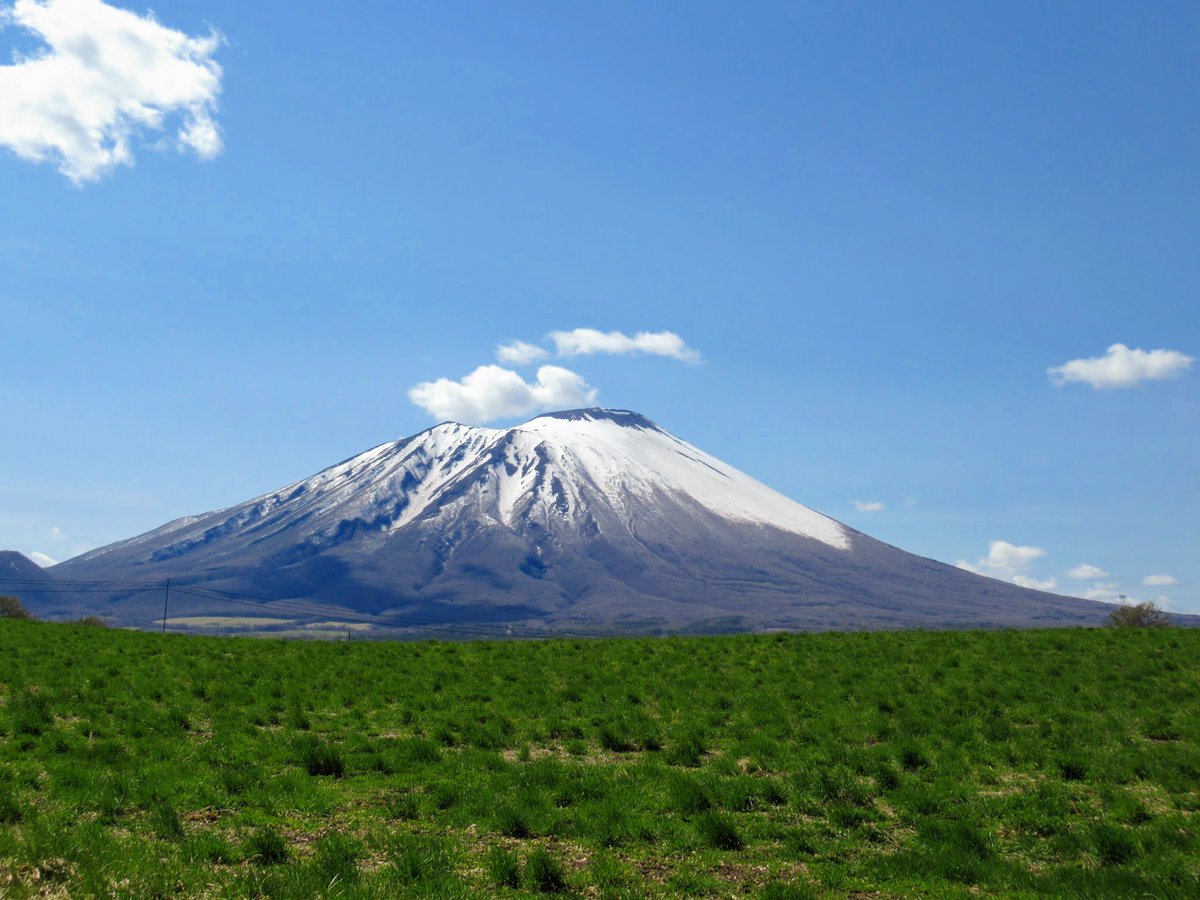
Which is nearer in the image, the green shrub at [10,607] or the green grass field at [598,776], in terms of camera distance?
the green grass field at [598,776]

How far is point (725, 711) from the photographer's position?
24031 millimetres

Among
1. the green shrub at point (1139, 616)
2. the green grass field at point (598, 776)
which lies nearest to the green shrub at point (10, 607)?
the green grass field at point (598, 776)

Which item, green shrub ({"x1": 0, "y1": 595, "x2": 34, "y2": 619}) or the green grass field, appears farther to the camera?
green shrub ({"x1": 0, "y1": 595, "x2": 34, "y2": 619})

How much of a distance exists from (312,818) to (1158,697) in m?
23.5

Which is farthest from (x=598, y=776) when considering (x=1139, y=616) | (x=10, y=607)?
(x=10, y=607)

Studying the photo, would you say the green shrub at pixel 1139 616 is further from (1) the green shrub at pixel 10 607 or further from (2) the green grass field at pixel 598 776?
(1) the green shrub at pixel 10 607

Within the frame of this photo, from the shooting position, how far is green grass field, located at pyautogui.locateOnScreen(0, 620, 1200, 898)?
465 inches

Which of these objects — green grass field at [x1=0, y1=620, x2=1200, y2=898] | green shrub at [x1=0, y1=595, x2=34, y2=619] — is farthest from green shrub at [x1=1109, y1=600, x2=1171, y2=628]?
green shrub at [x1=0, y1=595, x2=34, y2=619]

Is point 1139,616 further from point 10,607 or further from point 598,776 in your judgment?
point 10,607

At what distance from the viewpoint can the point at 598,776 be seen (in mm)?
16938

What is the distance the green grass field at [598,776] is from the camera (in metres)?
11.8

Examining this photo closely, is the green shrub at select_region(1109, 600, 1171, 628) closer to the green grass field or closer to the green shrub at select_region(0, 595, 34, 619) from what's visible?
the green grass field

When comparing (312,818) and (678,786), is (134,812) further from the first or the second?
(678,786)

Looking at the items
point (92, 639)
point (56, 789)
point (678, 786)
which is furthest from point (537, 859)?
point (92, 639)
